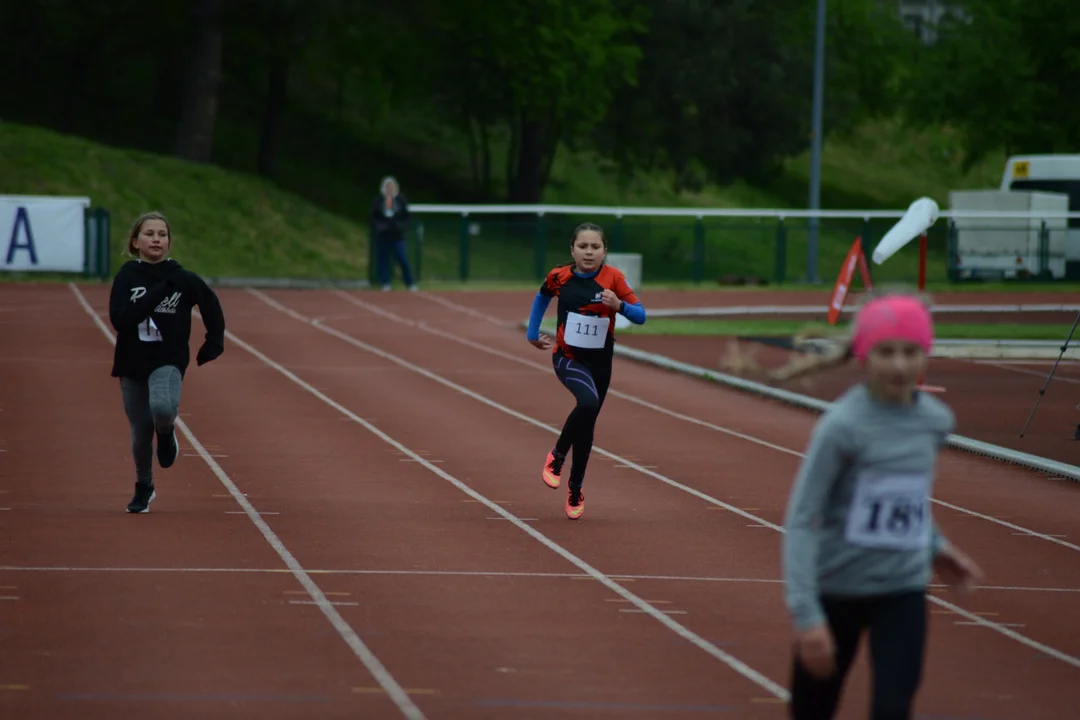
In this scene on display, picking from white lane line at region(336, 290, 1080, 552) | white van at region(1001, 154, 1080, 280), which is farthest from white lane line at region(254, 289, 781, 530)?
white van at region(1001, 154, 1080, 280)

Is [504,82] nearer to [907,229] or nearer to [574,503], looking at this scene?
[907,229]

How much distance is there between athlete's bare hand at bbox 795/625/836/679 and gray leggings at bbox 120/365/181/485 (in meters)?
6.79

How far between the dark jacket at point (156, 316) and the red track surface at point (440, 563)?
98 cm

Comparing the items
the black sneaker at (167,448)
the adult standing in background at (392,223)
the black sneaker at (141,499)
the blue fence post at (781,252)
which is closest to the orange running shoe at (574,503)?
the black sneaker at (167,448)

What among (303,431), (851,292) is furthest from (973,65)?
(303,431)

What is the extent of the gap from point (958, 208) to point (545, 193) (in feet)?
62.0

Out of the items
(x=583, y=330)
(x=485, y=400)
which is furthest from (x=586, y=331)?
(x=485, y=400)

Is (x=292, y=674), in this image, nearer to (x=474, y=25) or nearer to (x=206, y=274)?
(x=206, y=274)

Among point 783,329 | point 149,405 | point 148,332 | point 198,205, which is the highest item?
point 198,205

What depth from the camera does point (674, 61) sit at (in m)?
59.0

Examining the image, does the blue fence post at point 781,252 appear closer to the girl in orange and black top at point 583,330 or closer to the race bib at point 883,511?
the girl in orange and black top at point 583,330

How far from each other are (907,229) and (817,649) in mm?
14989

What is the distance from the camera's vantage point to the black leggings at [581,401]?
1136 centimetres

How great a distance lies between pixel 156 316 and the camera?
35.7ft
